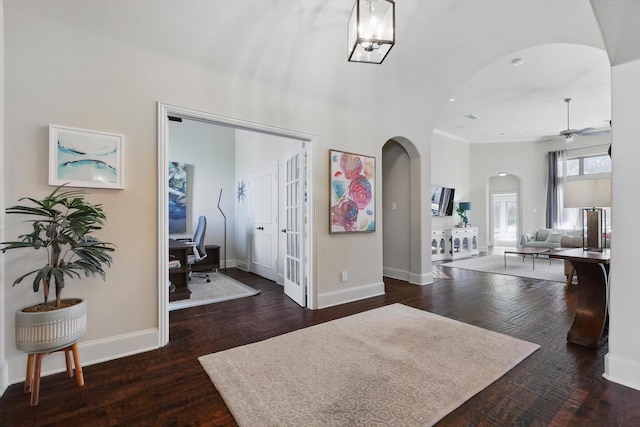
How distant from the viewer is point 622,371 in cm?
200

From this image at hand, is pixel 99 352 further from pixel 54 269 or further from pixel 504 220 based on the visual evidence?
pixel 504 220

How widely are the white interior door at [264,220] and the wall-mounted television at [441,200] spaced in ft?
15.8

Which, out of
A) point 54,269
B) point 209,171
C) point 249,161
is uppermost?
point 249,161

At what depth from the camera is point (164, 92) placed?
265 centimetres

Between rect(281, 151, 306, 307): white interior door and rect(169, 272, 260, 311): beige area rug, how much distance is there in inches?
27.9

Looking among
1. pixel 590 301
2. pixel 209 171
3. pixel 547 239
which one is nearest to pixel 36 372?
pixel 590 301

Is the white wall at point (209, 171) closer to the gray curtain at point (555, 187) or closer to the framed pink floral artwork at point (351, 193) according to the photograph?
the framed pink floral artwork at point (351, 193)

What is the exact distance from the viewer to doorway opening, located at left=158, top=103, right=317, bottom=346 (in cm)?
263

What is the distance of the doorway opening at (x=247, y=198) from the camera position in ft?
8.63

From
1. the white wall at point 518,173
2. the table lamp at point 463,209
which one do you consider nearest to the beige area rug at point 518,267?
the table lamp at point 463,209

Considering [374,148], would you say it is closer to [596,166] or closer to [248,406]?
[248,406]

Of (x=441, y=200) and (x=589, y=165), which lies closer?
(x=441, y=200)

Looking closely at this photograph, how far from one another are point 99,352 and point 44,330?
65cm

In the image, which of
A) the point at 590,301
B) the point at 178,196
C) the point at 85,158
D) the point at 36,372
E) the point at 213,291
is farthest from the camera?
the point at 178,196
